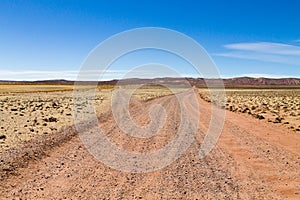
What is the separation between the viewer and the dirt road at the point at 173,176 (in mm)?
6324

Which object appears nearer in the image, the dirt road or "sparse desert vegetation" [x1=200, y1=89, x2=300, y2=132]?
the dirt road

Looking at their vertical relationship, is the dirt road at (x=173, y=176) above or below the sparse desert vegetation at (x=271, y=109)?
above

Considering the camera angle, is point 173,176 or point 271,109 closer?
point 173,176

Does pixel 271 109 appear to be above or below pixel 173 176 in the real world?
below

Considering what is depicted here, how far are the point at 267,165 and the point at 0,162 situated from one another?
685cm

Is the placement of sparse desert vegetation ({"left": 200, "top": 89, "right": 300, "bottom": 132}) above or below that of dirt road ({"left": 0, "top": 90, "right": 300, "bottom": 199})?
below

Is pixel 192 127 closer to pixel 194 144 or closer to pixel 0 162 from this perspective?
pixel 194 144

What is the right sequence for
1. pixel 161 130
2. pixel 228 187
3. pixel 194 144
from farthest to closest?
pixel 161 130
pixel 194 144
pixel 228 187

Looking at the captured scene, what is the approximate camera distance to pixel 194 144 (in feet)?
36.3

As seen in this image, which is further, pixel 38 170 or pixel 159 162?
pixel 159 162

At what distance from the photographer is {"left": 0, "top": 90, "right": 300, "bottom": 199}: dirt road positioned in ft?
20.7

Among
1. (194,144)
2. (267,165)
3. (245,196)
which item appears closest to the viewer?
(245,196)

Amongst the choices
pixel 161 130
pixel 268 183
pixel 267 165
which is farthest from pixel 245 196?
pixel 161 130

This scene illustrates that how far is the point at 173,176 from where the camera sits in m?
7.50
